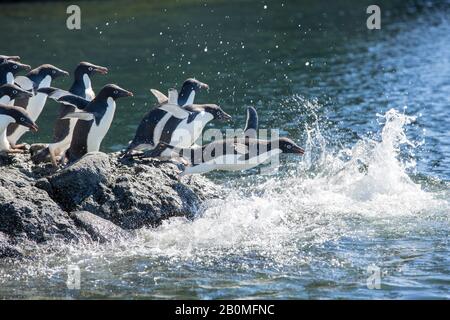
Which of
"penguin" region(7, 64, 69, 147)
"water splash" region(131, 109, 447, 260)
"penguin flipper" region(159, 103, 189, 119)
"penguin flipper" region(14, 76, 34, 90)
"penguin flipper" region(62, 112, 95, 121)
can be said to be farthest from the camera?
"penguin flipper" region(14, 76, 34, 90)

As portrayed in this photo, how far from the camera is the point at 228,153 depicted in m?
13.6

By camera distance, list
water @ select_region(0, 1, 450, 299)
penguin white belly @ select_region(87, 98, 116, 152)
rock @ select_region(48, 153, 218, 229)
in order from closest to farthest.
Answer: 1. water @ select_region(0, 1, 450, 299)
2. rock @ select_region(48, 153, 218, 229)
3. penguin white belly @ select_region(87, 98, 116, 152)

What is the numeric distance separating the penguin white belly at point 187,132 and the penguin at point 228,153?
136 millimetres

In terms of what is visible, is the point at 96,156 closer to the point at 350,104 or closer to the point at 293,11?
the point at 350,104

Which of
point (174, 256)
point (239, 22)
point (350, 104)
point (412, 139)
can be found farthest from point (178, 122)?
point (239, 22)

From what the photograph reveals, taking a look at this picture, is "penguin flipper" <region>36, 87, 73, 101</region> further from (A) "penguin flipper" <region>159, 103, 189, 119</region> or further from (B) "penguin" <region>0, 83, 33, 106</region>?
(A) "penguin flipper" <region>159, 103, 189, 119</region>

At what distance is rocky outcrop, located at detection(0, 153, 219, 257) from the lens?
471 inches

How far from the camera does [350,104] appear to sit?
21.7m

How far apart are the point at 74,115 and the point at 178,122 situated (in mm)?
1704

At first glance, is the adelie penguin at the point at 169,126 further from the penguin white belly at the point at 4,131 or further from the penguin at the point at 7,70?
the penguin at the point at 7,70

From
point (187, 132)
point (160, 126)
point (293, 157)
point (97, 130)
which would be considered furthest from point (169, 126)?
point (293, 157)

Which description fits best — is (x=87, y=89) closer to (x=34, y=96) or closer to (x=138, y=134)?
(x=34, y=96)

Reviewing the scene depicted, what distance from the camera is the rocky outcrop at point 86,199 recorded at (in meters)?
12.0

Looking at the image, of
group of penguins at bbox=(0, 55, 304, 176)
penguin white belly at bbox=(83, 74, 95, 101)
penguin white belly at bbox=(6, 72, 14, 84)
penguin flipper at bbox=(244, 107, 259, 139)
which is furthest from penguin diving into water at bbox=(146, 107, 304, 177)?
penguin white belly at bbox=(6, 72, 14, 84)
